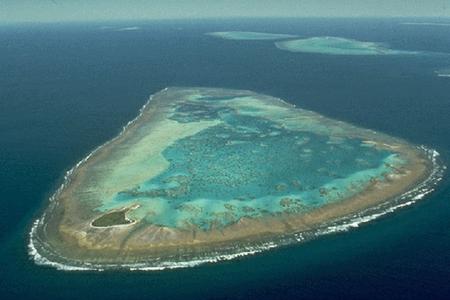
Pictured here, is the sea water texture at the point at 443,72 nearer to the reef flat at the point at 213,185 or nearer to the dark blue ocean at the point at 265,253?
the dark blue ocean at the point at 265,253

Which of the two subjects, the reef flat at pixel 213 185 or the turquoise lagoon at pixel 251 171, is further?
the turquoise lagoon at pixel 251 171

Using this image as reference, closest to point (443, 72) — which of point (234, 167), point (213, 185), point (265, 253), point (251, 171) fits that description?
point (251, 171)

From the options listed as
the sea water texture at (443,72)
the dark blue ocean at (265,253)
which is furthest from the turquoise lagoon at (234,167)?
the sea water texture at (443,72)

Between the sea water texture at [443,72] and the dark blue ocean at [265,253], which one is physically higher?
the sea water texture at [443,72]

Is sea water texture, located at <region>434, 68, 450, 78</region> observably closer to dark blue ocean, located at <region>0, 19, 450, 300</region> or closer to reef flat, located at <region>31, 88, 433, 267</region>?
dark blue ocean, located at <region>0, 19, 450, 300</region>

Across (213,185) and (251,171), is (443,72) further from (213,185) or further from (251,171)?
(213,185)

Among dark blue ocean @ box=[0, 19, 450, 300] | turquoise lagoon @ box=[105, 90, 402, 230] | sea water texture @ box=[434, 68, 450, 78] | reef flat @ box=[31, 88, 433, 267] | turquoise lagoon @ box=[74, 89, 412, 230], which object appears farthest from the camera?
sea water texture @ box=[434, 68, 450, 78]

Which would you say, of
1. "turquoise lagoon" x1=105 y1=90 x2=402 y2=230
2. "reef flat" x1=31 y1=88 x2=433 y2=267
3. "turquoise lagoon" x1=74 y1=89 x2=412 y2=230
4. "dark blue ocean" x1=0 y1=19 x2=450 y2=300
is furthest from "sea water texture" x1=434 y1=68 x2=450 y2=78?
"turquoise lagoon" x1=105 y1=90 x2=402 y2=230

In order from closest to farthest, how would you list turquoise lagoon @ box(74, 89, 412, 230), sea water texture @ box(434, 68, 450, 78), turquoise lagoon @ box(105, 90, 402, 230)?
turquoise lagoon @ box(105, 90, 402, 230) → turquoise lagoon @ box(74, 89, 412, 230) → sea water texture @ box(434, 68, 450, 78)

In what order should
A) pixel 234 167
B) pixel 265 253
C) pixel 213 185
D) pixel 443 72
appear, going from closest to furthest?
pixel 265 253, pixel 213 185, pixel 234 167, pixel 443 72
